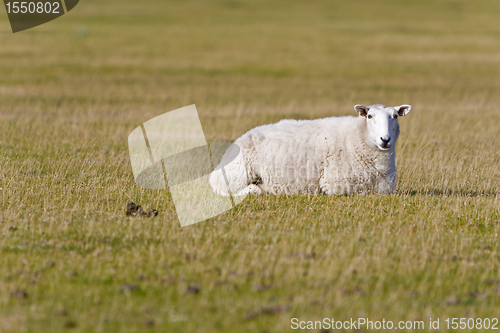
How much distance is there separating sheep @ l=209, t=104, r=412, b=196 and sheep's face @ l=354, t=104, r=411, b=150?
0.03 metres

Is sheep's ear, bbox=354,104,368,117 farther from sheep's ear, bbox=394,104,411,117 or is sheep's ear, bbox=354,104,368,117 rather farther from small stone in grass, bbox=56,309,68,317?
small stone in grass, bbox=56,309,68,317

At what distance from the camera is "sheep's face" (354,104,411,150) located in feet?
38.2

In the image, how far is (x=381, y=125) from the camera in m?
11.7

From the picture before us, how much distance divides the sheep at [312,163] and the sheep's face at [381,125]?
27 mm

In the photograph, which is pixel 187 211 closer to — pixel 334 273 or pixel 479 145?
pixel 334 273

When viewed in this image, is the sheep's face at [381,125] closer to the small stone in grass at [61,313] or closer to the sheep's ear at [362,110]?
the sheep's ear at [362,110]

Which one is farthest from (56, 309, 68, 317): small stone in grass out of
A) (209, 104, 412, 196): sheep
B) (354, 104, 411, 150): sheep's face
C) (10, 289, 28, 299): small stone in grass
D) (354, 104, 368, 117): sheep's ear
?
(354, 104, 368, 117): sheep's ear

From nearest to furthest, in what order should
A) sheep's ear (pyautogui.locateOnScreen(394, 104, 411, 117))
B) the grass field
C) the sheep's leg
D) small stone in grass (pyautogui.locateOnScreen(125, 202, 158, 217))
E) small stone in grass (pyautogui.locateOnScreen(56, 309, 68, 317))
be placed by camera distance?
1. small stone in grass (pyautogui.locateOnScreen(56, 309, 68, 317))
2. the grass field
3. small stone in grass (pyautogui.locateOnScreen(125, 202, 158, 217))
4. sheep's ear (pyautogui.locateOnScreen(394, 104, 411, 117))
5. the sheep's leg

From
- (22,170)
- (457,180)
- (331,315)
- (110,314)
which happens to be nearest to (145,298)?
(110,314)

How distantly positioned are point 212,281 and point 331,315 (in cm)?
163

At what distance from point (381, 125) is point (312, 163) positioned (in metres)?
1.52

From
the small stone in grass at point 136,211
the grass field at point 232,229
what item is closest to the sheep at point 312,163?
the grass field at point 232,229

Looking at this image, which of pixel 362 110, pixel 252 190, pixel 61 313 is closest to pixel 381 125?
pixel 362 110

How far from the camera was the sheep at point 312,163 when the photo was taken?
12258 mm
